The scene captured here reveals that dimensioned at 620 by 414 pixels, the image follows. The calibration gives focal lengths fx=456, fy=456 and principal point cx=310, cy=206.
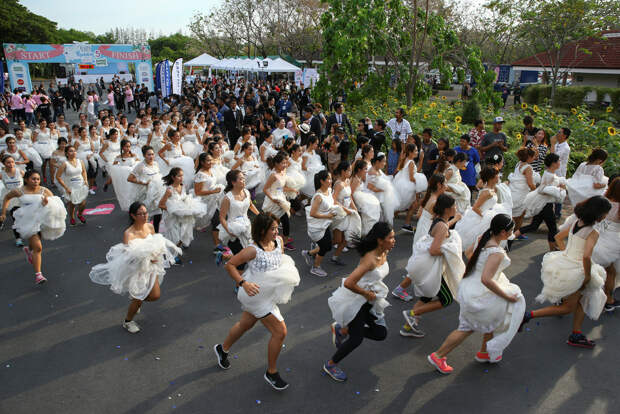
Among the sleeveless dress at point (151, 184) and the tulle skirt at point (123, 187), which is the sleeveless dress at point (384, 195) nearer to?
the sleeveless dress at point (151, 184)

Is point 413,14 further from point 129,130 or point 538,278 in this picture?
point 538,278

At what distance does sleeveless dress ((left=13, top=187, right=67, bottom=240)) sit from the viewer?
627 centimetres

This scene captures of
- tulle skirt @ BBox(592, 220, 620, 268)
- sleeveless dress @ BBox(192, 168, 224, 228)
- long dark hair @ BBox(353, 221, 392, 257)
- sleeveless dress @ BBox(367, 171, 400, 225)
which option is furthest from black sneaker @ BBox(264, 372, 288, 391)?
sleeveless dress @ BBox(367, 171, 400, 225)

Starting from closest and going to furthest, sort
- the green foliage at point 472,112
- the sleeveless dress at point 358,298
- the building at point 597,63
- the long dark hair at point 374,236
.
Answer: the long dark hair at point 374,236 < the sleeveless dress at point 358,298 < the green foliage at point 472,112 < the building at point 597,63

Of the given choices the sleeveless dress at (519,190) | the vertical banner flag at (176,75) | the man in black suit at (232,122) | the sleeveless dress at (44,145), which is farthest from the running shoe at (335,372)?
the vertical banner flag at (176,75)

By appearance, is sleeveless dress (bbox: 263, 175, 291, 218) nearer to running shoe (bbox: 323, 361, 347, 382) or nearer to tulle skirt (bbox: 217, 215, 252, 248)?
tulle skirt (bbox: 217, 215, 252, 248)

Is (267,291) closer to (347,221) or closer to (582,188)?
(347,221)

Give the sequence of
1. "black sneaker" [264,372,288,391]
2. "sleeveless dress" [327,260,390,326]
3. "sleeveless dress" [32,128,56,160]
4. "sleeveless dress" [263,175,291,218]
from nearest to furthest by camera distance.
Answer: "sleeveless dress" [327,260,390,326] → "black sneaker" [264,372,288,391] → "sleeveless dress" [263,175,291,218] → "sleeveless dress" [32,128,56,160]

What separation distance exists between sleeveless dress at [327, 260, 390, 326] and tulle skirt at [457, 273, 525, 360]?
805 millimetres

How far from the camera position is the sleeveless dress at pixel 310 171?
897 centimetres

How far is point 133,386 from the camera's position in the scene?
171 inches

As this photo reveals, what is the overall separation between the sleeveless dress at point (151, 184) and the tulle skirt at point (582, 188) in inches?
267

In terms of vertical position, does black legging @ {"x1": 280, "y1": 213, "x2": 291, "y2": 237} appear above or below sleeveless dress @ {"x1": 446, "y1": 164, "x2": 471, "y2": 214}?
below

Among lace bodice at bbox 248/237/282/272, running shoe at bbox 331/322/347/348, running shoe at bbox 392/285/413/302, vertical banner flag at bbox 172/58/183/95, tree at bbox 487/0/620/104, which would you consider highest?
tree at bbox 487/0/620/104
